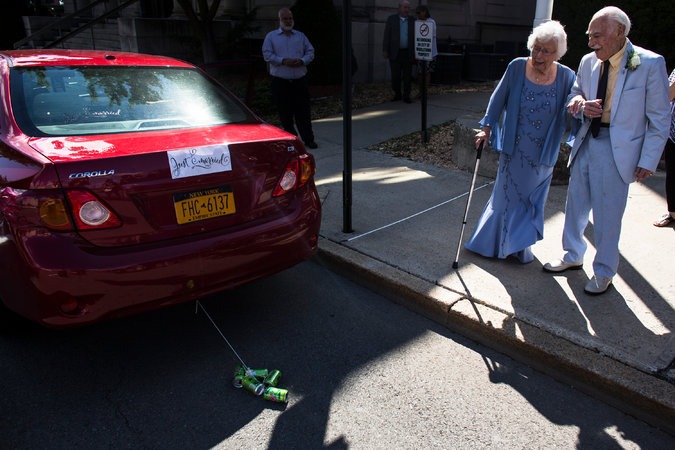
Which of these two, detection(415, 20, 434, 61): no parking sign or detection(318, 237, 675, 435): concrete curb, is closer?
detection(318, 237, 675, 435): concrete curb

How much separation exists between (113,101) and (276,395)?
83.7 inches

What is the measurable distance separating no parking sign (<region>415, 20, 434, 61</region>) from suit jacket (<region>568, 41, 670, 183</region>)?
450 centimetres

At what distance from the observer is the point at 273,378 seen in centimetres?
298

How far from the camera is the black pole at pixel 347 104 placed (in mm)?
4254

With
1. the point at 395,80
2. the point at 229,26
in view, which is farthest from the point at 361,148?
the point at 229,26

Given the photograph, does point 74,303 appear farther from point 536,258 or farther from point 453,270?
point 536,258

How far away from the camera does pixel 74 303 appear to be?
2662mm

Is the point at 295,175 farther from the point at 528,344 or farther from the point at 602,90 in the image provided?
the point at 602,90

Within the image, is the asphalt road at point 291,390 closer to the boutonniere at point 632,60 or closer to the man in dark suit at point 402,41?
the boutonniere at point 632,60

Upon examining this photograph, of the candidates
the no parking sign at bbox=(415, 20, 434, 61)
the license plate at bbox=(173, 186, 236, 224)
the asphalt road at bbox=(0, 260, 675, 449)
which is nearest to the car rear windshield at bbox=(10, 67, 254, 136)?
the license plate at bbox=(173, 186, 236, 224)

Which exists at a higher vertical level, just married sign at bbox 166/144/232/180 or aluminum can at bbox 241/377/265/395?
just married sign at bbox 166/144/232/180

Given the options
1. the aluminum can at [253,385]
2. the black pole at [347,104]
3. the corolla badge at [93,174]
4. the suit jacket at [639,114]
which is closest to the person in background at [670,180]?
the suit jacket at [639,114]

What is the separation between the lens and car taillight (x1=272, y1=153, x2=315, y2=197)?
11.0 feet

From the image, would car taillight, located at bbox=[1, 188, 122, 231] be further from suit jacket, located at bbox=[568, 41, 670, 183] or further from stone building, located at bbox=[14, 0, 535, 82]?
stone building, located at bbox=[14, 0, 535, 82]
